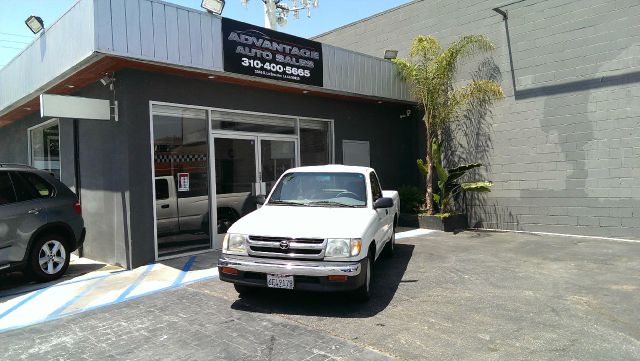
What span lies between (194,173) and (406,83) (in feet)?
22.2

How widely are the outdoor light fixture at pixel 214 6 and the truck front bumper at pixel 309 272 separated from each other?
5164 mm

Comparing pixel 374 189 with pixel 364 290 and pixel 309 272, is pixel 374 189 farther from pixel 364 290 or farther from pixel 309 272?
pixel 309 272

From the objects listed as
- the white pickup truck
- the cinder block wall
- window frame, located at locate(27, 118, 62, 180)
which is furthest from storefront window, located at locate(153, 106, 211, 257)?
the cinder block wall

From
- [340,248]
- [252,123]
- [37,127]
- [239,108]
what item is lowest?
[340,248]

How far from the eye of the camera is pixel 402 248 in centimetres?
903

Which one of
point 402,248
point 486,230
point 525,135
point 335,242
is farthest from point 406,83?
point 335,242

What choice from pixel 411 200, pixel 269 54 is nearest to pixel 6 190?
pixel 269 54

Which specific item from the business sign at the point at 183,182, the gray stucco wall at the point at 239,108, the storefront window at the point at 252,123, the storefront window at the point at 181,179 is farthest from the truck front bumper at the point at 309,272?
the storefront window at the point at 252,123

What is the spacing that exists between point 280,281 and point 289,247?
390 millimetres

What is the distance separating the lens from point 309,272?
4.91m

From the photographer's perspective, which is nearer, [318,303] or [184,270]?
[318,303]

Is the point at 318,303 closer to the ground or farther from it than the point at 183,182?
closer to the ground

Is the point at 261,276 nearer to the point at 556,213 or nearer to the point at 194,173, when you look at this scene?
the point at 194,173

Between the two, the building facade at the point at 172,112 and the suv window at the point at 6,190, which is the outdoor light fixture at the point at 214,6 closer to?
the building facade at the point at 172,112
